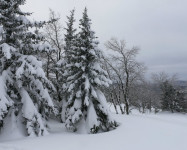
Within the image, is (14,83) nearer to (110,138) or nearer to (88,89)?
(88,89)

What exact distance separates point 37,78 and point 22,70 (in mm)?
1449

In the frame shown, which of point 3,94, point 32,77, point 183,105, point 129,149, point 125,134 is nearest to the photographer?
point 129,149

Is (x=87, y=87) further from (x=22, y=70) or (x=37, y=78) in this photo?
(x=22, y=70)

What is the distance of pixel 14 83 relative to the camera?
31.4 ft

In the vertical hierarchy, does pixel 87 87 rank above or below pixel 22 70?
below

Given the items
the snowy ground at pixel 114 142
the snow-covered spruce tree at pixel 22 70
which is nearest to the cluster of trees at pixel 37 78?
the snow-covered spruce tree at pixel 22 70

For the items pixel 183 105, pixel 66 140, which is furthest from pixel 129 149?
pixel 183 105

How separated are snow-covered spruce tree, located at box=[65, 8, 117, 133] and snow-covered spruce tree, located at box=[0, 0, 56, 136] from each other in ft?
5.41

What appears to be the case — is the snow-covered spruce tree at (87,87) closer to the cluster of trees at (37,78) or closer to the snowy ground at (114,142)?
the cluster of trees at (37,78)

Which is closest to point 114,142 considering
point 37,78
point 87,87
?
point 87,87

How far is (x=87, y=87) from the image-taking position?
1031 cm

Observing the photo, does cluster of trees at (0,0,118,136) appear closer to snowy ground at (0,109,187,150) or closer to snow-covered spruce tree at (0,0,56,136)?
snow-covered spruce tree at (0,0,56,136)

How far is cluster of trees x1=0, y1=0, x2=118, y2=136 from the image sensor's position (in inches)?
351

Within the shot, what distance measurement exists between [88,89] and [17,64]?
→ 4160mm
